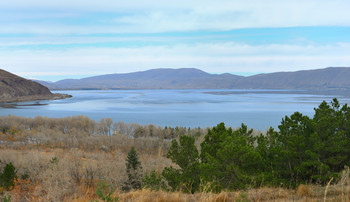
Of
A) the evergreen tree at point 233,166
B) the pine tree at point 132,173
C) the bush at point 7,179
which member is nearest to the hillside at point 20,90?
the bush at point 7,179

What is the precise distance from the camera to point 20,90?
125m

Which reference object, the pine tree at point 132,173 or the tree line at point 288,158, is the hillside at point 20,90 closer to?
the pine tree at point 132,173

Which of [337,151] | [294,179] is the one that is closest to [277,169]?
[294,179]

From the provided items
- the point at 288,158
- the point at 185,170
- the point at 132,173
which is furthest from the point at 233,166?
the point at 132,173

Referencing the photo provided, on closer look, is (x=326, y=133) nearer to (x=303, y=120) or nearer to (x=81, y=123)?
(x=303, y=120)

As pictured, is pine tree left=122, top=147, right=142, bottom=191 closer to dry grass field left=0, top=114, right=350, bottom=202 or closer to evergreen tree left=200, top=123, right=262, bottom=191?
dry grass field left=0, top=114, right=350, bottom=202

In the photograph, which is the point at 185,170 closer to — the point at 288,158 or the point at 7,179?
the point at 288,158

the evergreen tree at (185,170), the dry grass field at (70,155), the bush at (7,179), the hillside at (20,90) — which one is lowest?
the dry grass field at (70,155)

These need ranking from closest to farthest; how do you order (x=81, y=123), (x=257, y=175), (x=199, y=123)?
(x=257, y=175) < (x=81, y=123) < (x=199, y=123)

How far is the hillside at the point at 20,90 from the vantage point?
114m

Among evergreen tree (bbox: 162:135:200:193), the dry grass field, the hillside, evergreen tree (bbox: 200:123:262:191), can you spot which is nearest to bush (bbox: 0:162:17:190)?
the dry grass field

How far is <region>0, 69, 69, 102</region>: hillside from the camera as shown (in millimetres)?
114438

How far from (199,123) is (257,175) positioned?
39886 millimetres

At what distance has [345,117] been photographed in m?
9.20
